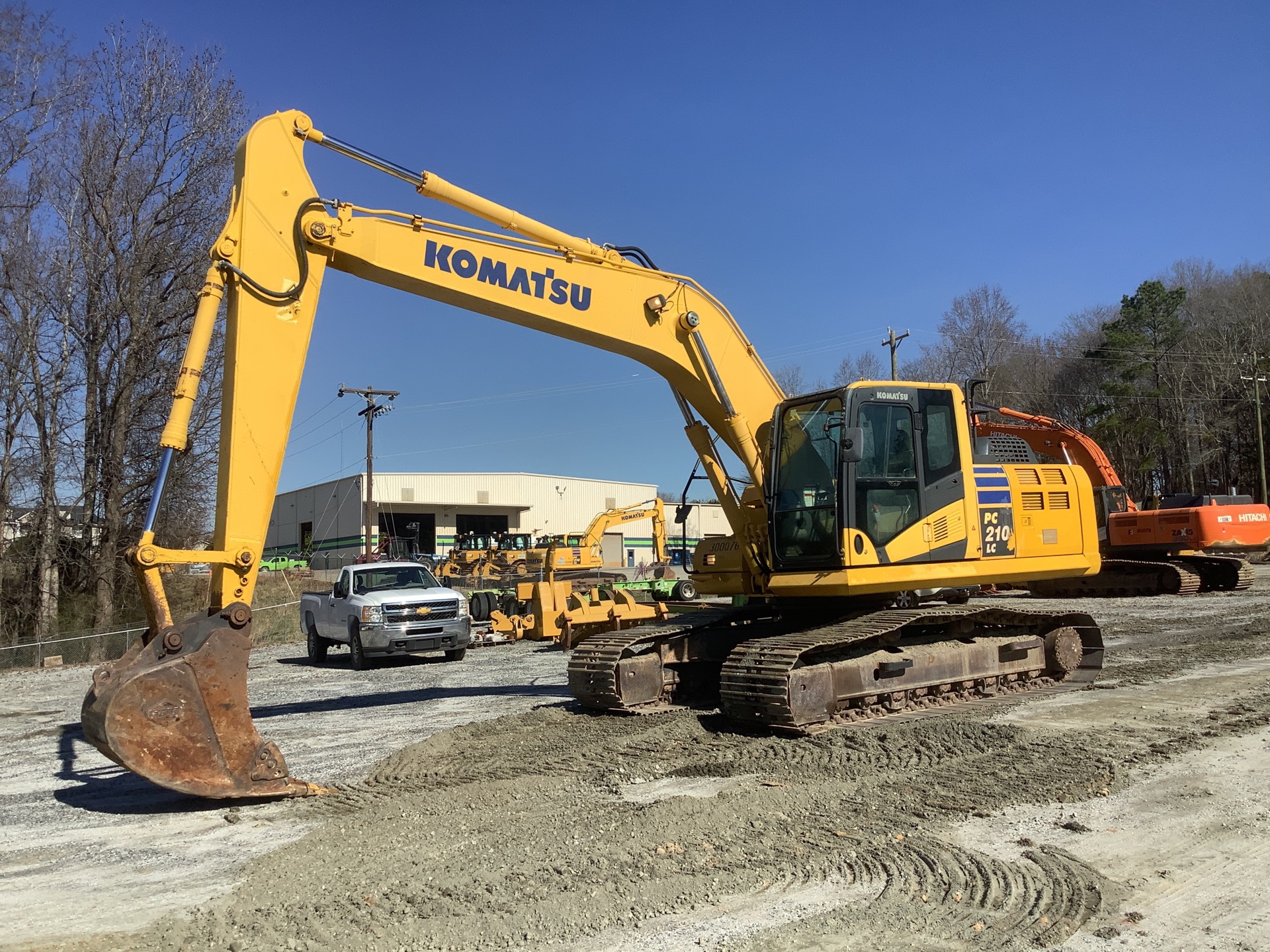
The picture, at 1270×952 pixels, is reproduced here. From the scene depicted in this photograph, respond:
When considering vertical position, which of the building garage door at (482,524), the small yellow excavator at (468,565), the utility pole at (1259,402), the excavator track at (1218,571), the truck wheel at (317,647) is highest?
the utility pole at (1259,402)

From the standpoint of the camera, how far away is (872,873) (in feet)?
15.6

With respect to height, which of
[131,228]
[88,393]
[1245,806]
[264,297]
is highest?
[131,228]

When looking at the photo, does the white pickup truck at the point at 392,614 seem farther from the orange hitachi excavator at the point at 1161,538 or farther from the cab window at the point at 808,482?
the orange hitachi excavator at the point at 1161,538

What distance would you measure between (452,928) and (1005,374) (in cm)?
5174

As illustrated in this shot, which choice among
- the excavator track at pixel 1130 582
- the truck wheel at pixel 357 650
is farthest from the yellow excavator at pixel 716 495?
the excavator track at pixel 1130 582

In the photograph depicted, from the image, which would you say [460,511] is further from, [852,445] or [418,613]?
[852,445]

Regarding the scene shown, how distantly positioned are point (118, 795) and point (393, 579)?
968 cm

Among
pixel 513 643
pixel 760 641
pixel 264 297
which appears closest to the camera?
pixel 264 297

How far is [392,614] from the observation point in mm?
15359

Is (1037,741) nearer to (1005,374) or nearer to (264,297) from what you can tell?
(264,297)

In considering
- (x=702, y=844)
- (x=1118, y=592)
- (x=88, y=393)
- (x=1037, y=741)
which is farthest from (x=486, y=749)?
(x=88, y=393)

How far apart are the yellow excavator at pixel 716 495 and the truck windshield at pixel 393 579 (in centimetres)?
796

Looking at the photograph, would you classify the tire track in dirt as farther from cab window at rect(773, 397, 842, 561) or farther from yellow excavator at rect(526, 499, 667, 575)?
yellow excavator at rect(526, 499, 667, 575)

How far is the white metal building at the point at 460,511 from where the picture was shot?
191 feet
